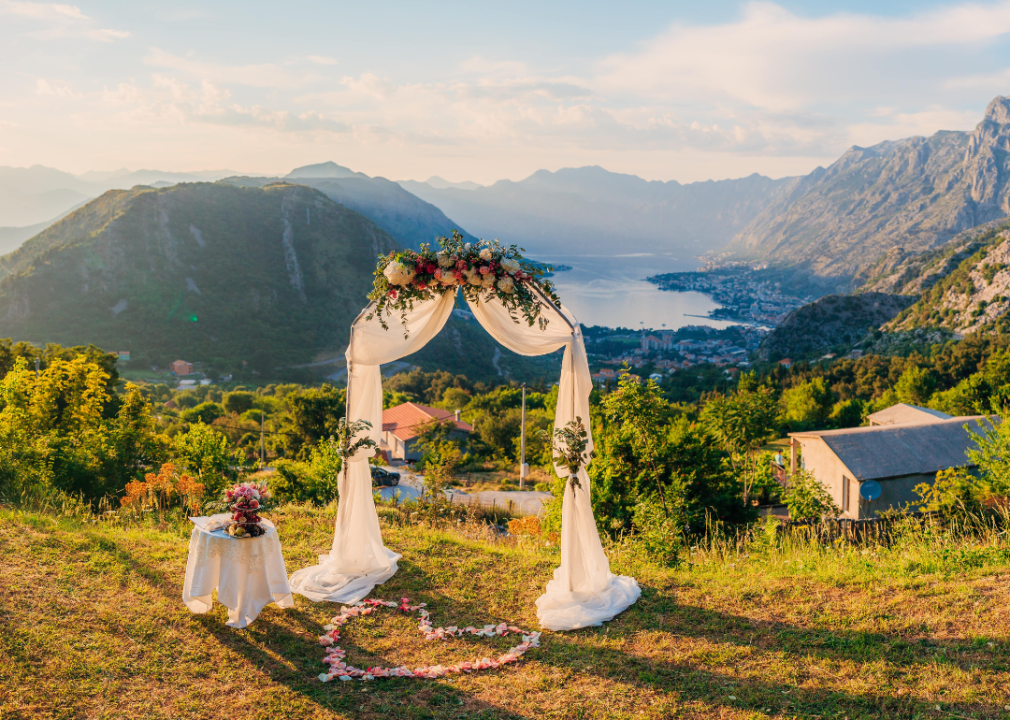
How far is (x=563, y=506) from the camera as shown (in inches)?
221

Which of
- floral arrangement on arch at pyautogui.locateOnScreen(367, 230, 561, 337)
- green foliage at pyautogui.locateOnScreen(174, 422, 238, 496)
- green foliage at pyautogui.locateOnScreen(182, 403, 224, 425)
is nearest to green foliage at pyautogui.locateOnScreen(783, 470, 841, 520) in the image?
floral arrangement on arch at pyautogui.locateOnScreen(367, 230, 561, 337)

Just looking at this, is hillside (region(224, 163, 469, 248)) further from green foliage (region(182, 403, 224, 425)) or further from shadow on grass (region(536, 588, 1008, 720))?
shadow on grass (region(536, 588, 1008, 720))

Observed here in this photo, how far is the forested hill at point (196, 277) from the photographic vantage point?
6906 cm

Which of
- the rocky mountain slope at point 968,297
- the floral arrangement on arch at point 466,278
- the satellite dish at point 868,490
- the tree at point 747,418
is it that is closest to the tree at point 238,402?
the tree at point 747,418

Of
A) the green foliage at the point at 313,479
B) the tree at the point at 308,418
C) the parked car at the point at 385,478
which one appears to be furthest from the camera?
the tree at the point at 308,418

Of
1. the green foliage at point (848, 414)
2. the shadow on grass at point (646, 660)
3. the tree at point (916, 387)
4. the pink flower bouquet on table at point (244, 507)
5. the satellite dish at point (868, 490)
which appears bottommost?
the green foliage at point (848, 414)

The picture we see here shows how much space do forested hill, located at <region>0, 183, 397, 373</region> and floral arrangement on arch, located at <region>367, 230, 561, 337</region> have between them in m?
68.9

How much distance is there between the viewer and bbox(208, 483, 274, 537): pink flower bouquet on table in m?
4.97

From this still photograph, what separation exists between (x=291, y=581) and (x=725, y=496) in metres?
6.94

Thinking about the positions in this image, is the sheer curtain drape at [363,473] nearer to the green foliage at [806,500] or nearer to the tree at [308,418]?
the green foliage at [806,500]

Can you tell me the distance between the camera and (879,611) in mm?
4746

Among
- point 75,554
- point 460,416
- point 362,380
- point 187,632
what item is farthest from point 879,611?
point 460,416

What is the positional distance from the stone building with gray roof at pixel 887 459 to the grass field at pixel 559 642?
38.5 ft

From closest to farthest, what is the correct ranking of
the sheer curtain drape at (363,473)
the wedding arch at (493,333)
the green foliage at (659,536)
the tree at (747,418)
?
the wedding arch at (493,333) < the sheer curtain drape at (363,473) < the green foliage at (659,536) < the tree at (747,418)
